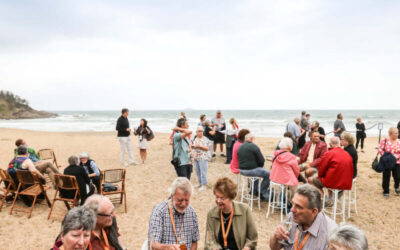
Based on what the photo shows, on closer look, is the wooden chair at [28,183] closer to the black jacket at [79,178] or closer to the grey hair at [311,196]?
the black jacket at [79,178]

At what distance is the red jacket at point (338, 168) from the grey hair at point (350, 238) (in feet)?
10.1

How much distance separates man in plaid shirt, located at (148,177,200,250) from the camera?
2.47 metres

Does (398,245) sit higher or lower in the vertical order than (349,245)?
lower

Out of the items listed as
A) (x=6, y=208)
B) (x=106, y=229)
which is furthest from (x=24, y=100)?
(x=106, y=229)

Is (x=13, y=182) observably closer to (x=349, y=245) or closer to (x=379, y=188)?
(x=349, y=245)

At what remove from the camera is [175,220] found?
257 cm

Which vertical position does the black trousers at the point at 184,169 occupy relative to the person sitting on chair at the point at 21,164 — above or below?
below

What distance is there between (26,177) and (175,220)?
4047 mm

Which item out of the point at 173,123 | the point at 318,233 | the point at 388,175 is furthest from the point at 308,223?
the point at 173,123

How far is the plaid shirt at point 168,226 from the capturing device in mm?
2485

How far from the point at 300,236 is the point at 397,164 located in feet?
17.9

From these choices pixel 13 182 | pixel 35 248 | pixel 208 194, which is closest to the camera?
pixel 35 248

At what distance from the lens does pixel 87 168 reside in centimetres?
538

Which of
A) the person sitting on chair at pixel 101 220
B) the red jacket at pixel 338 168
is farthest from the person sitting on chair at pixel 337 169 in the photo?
the person sitting on chair at pixel 101 220
